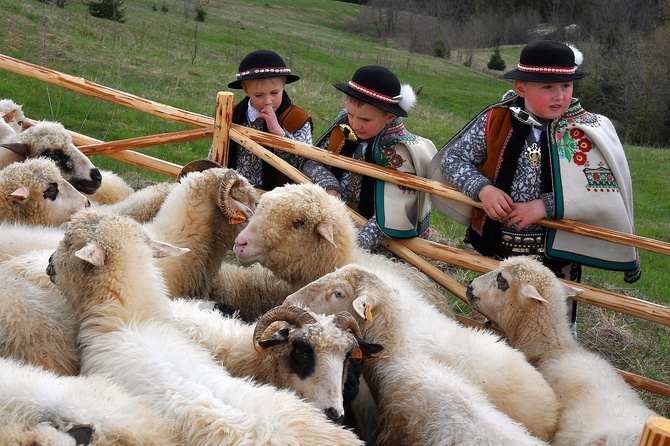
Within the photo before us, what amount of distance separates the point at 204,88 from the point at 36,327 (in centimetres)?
1450

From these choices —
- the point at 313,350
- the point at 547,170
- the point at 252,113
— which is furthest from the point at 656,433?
the point at 252,113

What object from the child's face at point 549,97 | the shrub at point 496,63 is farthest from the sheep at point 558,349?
the shrub at point 496,63

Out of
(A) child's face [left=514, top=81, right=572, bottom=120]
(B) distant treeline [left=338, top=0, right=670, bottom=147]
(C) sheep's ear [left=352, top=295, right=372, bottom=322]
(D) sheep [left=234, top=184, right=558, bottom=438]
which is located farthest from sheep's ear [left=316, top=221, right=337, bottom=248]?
(B) distant treeline [left=338, top=0, right=670, bottom=147]

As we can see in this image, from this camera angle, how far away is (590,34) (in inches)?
2127

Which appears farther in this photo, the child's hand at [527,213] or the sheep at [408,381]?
the child's hand at [527,213]

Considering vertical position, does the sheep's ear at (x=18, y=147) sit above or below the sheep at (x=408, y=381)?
above

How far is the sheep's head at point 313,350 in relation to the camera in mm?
3660

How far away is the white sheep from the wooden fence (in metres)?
1.66

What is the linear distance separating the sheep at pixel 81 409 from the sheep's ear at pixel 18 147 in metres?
3.39

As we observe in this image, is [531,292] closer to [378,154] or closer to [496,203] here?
[496,203]

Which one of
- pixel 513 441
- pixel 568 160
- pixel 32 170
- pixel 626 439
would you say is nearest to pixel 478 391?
pixel 513 441

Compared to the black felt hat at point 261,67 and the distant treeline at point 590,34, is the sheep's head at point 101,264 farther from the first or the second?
the distant treeline at point 590,34

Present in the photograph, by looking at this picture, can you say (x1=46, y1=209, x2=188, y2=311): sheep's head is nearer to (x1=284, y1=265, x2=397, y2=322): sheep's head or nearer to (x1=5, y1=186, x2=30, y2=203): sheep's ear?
(x1=284, y1=265, x2=397, y2=322): sheep's head

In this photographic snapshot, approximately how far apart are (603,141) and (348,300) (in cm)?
241
